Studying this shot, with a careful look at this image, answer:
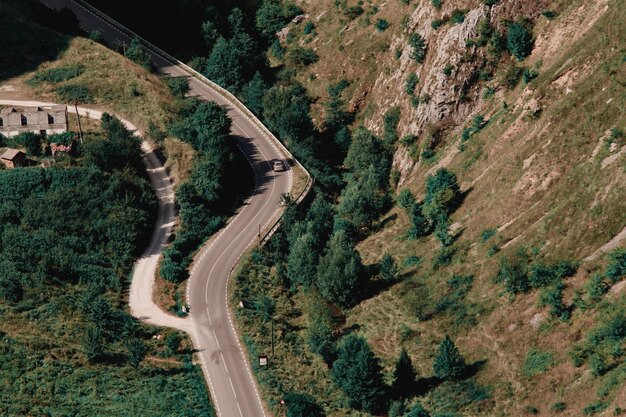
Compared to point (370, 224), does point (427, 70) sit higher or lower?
higher

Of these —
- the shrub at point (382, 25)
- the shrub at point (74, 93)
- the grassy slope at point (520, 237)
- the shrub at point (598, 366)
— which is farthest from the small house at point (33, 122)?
the shrub at point (598, 366)

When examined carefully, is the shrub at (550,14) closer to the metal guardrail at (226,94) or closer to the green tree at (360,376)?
the metal guardrail at (226,94)

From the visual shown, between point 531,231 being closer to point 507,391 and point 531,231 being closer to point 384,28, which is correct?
point 507,391

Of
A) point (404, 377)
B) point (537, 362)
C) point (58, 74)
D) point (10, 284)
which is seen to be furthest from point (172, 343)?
point (58, 74)

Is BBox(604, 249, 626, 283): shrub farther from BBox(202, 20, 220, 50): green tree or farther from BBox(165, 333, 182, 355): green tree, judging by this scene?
BBox(202, 20, 220, 50): green tree

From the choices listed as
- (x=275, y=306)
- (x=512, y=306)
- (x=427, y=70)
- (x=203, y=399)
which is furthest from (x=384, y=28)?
(x=203, y=399)
